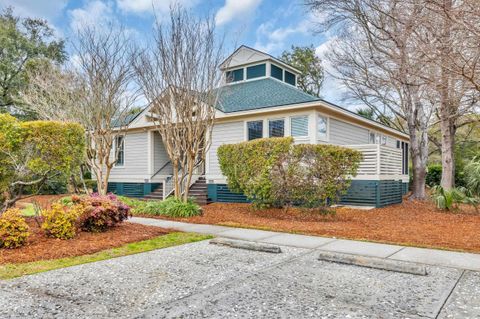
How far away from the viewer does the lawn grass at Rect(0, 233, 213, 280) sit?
468cm

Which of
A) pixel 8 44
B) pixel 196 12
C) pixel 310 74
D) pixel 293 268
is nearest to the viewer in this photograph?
pixel 293 268

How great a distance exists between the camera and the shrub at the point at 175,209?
10227 mm

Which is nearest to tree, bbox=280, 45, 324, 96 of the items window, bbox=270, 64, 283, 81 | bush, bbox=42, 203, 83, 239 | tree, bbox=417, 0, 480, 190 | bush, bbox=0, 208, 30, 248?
window, bbox=270, 64, 283, 81

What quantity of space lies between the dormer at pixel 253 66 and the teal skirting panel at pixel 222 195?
5.51m

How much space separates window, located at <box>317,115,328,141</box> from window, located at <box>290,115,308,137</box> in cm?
49

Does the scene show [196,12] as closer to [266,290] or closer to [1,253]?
[1,253]

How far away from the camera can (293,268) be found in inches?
193

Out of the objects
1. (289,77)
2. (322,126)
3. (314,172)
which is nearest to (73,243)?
(314,172)

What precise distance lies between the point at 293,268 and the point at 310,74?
30.7 m

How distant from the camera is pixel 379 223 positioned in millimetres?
9227

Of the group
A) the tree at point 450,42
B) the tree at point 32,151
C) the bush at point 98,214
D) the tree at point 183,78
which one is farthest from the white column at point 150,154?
the tree at point 450,42

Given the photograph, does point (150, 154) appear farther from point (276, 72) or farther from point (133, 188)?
point (276, 72)

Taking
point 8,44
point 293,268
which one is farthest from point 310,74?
point 293,268

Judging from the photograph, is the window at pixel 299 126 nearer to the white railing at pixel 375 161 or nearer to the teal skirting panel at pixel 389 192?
the white railing at pixel 375 161
